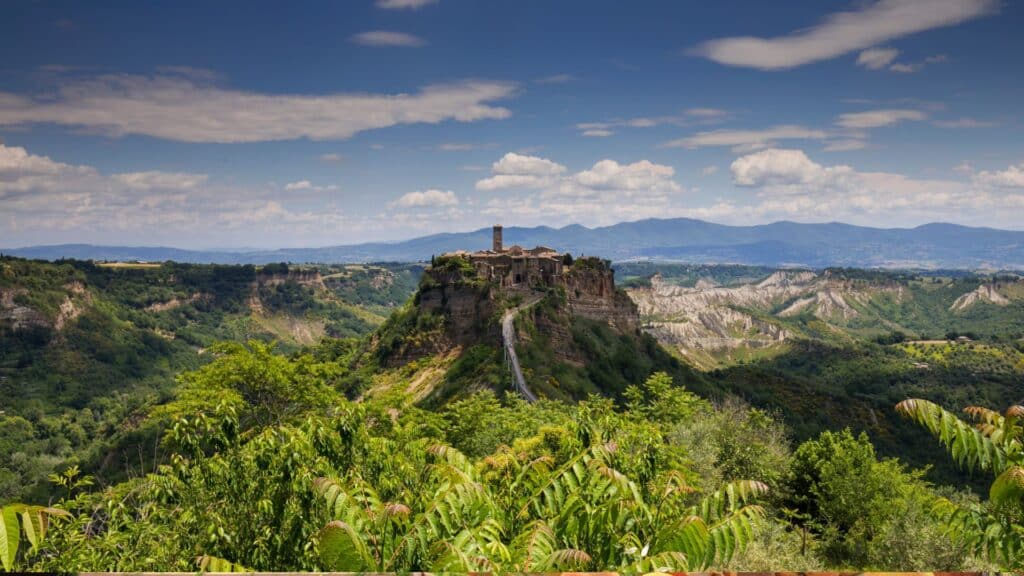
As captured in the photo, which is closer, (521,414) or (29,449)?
(521,414)

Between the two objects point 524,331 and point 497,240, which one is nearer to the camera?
point 524,331

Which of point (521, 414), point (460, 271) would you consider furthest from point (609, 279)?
point (521, 414)

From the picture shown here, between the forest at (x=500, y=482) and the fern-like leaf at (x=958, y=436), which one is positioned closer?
the forest at (x=500, y=482)

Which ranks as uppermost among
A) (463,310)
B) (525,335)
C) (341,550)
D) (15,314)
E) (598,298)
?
(341,550)

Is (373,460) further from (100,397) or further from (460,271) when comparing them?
(100,397)

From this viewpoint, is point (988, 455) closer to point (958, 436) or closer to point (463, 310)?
point (958, 436)

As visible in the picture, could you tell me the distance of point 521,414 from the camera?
1551 inches

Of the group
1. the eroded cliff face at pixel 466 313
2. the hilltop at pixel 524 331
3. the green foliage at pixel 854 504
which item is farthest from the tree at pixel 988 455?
the eroded cliff face at pixel 466 313

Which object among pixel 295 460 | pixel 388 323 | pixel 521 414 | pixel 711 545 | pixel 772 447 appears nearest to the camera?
pixel 711 545

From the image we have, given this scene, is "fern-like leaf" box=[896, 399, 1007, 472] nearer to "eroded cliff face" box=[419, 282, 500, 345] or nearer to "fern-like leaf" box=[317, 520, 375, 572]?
"fern-like leaf" box=[317, 520, 375, 572]

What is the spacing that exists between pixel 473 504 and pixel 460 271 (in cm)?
8000

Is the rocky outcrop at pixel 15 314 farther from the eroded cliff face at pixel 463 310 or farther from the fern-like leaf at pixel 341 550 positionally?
the fern-like leaf at pixel 341 550

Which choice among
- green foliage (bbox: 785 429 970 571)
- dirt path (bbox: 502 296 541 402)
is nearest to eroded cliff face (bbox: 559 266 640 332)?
dirt path (bbox: 502 296 541 402)

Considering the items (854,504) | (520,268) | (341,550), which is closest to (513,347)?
(520,268)
